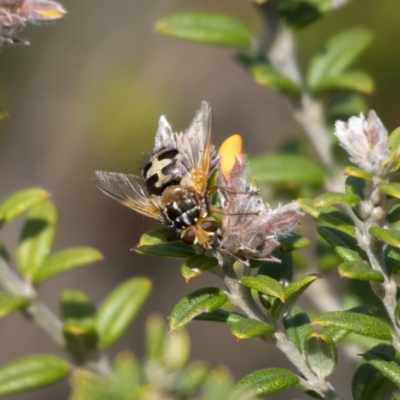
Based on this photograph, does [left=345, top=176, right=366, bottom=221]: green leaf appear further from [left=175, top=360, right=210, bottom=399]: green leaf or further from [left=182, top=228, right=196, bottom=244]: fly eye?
[left=175, top=360, right=210, bottom=399]: green leaf

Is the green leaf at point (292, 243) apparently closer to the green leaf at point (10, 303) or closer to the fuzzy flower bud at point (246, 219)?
the fuzzy flower bud at point (246, 219)

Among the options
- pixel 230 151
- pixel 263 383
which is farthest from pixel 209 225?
pixel 263 383

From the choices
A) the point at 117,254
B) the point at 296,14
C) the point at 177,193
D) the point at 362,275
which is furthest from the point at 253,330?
the point at 117,254

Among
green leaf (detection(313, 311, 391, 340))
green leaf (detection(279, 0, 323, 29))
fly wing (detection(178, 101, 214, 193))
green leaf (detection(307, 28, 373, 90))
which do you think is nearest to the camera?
green leaf (detection(313, 311, 391, 340))

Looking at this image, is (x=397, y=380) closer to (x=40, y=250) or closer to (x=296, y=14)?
(x=40, y=250)

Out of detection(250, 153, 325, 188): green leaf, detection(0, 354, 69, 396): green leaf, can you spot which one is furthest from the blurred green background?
detection(0, 354, 69, 396): green leaf

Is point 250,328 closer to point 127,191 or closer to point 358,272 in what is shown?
point 358,272

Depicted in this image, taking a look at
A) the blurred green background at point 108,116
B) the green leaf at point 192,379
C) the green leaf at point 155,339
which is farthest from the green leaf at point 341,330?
the blurred green background at point 108,116
